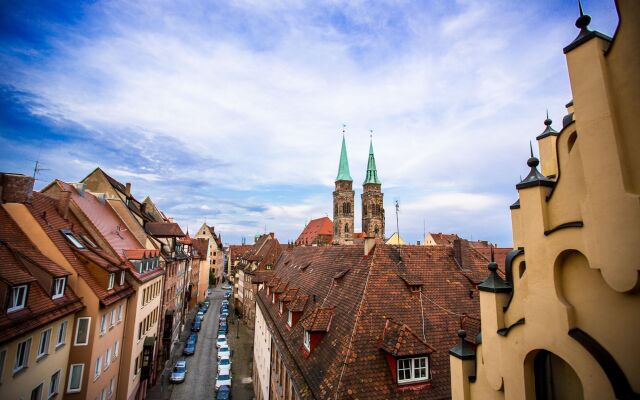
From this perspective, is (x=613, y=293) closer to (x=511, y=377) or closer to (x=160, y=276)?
(x=511, y=377)

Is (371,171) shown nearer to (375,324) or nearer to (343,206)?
(343,206)

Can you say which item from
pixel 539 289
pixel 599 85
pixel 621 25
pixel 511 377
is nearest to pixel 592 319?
pixel 539 289

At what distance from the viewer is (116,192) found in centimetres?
2981

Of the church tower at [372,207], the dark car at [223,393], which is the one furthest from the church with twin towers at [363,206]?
the dark car at [223,393]

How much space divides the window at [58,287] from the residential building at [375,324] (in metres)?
11.3

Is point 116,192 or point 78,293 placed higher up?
point 116,192

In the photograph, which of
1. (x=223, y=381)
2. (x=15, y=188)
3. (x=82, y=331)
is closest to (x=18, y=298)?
(x=82, y=331)

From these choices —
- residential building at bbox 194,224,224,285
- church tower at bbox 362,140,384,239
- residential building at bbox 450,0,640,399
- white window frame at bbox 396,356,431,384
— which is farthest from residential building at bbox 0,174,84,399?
church tower at bbox 362,140,384,239

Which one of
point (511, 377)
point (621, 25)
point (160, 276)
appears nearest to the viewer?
point (621, 25)

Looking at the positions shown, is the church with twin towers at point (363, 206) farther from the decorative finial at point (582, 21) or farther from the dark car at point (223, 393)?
the decorative finial at point (582, 21)

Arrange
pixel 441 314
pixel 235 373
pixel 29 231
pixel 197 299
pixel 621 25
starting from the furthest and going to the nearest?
1. pixel 197 299
2. pixel 235 373
3. pixel 29 231
4. pixel 441 314
5. pixel 621 25

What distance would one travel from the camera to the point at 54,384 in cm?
1487

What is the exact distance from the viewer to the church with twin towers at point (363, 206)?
103 m

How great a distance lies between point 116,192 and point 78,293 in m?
15.6
